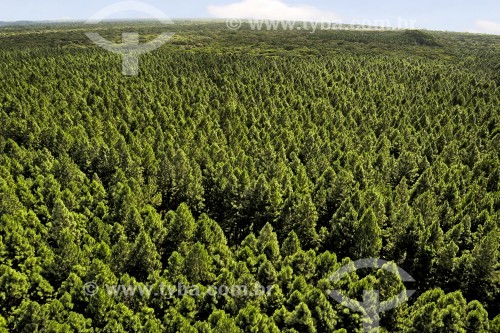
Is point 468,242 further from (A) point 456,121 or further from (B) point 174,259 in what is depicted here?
(A) point 456,121

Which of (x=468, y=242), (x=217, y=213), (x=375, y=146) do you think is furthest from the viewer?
(x=375, y=146)

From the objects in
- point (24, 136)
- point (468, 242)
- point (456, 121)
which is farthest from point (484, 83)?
point (24, 136)

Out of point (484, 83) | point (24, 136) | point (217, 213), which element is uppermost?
point (484, 83)

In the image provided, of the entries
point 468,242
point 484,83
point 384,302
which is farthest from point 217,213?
point 484,83

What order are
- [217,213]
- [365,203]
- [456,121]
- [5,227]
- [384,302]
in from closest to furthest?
1. [384,302]
2. [5,227]
3. [365,203]
4. [217,213]
5. [456,121]

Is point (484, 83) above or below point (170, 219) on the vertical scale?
above

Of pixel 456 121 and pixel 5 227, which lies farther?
pixel 456 121
